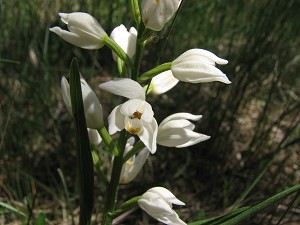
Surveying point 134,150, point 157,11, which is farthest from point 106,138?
point 157,11

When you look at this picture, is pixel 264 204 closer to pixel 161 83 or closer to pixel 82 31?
pixel 161 83

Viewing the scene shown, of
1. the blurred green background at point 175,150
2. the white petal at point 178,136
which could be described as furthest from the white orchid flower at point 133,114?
the blurred green background at point 175,150

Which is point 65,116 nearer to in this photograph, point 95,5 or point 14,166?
point 14,166

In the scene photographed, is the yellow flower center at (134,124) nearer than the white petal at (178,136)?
Yes

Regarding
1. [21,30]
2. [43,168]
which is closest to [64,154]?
[43,168]

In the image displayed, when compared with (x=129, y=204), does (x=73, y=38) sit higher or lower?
higher

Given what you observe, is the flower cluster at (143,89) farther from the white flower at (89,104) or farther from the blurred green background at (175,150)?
the blurred green background at (175,150)
